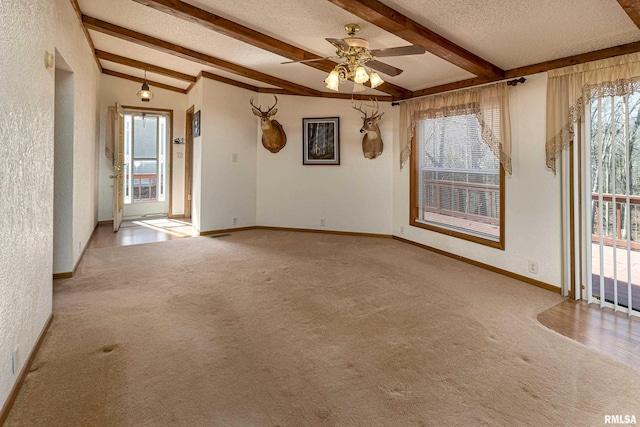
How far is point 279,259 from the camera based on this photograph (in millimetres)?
4594

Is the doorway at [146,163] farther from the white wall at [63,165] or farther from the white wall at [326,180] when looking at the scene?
the white wall at [63,165]

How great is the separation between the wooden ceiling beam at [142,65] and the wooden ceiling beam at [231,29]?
2698 millimetres

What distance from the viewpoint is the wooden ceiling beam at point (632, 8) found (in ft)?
7.39

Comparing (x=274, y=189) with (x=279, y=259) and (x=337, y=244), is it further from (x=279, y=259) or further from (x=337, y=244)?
(x=279, y=259)

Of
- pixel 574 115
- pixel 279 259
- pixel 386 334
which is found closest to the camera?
pixel 386 334

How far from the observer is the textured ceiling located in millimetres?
2750

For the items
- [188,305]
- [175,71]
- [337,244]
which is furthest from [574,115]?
[175,71]

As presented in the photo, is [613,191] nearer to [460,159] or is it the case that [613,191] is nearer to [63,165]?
[460,159]

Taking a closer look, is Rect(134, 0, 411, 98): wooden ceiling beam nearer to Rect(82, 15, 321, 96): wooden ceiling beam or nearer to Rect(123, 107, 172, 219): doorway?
Rect(82, 15, 321, 96): wooden ceiling beam

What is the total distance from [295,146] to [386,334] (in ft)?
14.3

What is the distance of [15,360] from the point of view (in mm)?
1847

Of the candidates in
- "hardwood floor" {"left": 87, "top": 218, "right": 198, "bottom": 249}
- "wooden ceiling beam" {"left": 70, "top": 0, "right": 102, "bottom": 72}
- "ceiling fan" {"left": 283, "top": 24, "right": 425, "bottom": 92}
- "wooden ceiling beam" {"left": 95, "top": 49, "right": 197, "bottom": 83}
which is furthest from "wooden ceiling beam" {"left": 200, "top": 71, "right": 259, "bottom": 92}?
"ceiling fan" {"left": 283, "top": 24, "right": 425, "bottom": 92}

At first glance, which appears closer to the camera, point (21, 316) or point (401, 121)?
point (21, 316)

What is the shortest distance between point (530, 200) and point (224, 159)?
4.52 m
